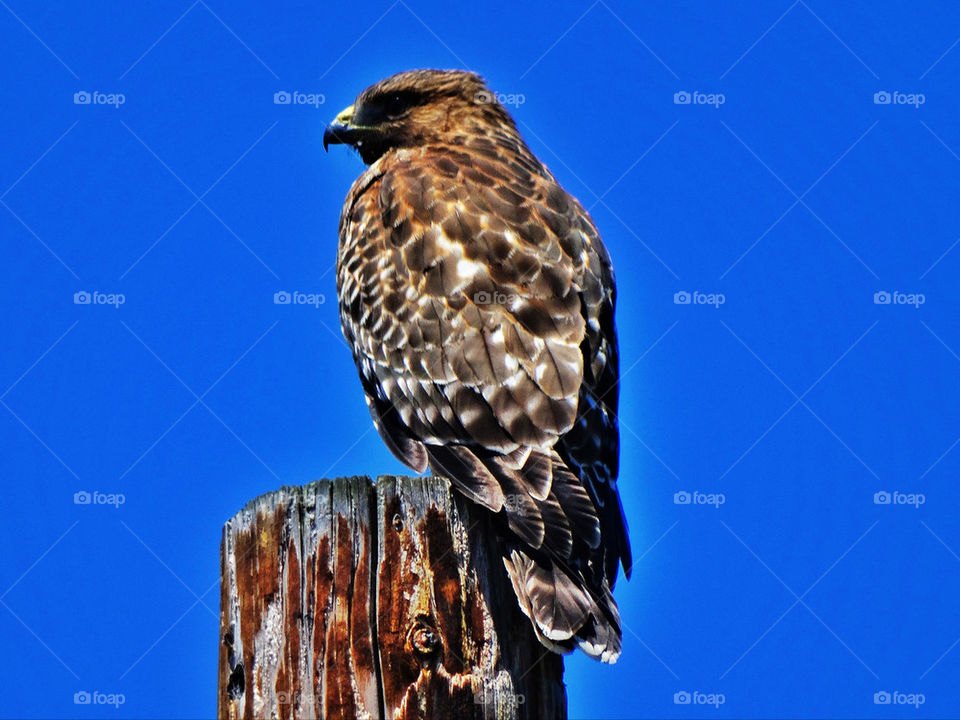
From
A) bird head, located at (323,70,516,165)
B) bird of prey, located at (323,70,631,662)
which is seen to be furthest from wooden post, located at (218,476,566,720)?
bird head, located at (323,70,516,165)

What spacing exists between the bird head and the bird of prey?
0.89 ft

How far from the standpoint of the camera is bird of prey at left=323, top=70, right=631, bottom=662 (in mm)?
3824

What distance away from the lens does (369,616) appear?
11.0 feet

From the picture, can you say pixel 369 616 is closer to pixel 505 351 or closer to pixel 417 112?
pixel 505 351

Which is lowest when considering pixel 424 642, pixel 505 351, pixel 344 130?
pixel 424 642

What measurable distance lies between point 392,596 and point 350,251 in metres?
2.42

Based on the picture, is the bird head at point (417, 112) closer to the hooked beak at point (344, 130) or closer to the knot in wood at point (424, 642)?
the hooked beak at point (344, 130)

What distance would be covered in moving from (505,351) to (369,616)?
4.75 feet

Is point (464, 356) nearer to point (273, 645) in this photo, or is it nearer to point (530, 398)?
point (530, 398)

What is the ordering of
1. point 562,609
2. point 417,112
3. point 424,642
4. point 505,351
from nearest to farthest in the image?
point 424,642
point 562,609
point 505,351
point 417,112

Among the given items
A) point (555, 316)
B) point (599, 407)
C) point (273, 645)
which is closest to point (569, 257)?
point (555, 316)

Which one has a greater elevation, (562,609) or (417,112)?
(417,112)

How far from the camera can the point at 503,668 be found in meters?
3.40

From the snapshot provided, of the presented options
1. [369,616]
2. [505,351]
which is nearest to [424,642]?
[369,616]
